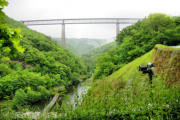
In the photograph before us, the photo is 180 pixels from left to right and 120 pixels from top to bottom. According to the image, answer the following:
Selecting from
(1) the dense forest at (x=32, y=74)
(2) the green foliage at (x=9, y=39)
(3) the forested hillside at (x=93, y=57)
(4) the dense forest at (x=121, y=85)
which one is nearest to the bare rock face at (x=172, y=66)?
(4) the dense forest at (x=121, y=85)

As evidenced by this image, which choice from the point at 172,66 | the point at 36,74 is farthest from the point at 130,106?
the point at 36,74

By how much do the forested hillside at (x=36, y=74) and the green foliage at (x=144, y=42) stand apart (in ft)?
17.7

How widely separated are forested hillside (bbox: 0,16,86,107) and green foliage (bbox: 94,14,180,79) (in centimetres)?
538

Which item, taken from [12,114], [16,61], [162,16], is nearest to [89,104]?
[12,114]

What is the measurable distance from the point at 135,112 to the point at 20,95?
55.8ft

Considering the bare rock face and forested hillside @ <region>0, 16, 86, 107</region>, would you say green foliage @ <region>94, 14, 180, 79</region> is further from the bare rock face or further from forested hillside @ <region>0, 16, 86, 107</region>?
the bare rock face

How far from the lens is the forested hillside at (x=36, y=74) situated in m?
19.5

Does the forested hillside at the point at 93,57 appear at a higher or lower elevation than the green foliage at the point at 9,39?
lower

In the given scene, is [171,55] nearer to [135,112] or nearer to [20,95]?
[135,112]

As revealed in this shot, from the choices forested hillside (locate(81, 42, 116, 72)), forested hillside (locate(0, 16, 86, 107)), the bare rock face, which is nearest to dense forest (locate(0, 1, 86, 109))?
forested hillside (locate(0, 16, 86, 107))

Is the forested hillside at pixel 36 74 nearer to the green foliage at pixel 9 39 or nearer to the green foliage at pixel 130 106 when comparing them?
the green foliage at pixel 130 106

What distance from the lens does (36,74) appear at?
2505cm

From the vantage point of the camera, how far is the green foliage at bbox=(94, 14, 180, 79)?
1827 cm

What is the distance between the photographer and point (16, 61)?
3011cm
